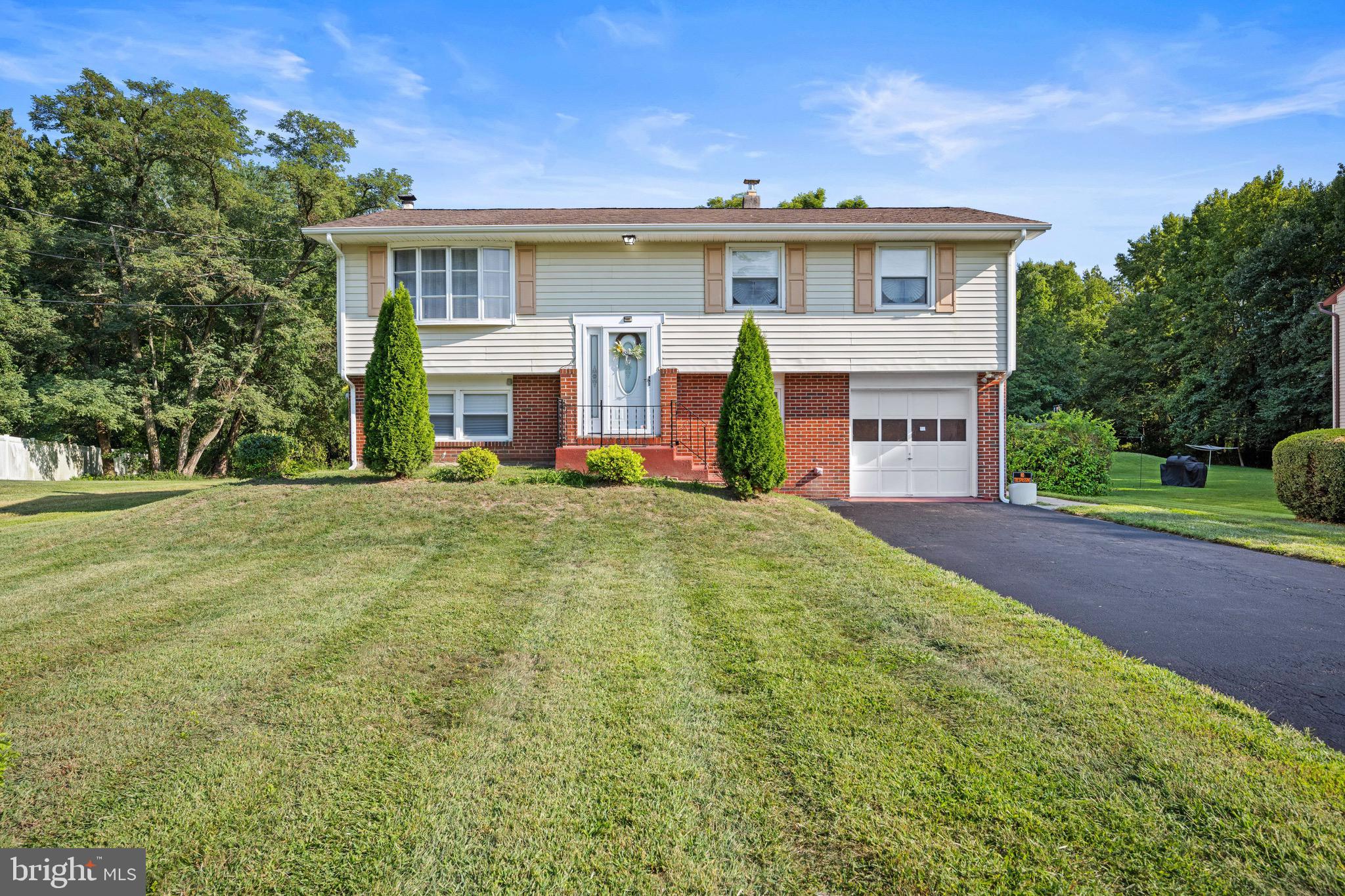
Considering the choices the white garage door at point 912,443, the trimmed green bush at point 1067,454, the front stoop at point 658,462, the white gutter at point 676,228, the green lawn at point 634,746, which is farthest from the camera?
the trimmed green bush at point 1067,454

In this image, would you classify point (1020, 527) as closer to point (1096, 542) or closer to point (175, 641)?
point (1096, 542)

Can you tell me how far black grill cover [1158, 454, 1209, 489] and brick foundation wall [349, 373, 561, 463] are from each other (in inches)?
670

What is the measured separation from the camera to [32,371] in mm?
23031

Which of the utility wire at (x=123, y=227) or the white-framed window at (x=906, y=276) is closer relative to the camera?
the white-framed window at (x=906, y=276)

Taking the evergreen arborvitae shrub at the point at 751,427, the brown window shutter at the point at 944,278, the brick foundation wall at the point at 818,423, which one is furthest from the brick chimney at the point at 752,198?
the evergreen arborvitae shrub at the point at 751,427

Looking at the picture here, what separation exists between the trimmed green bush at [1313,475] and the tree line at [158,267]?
91.4ft

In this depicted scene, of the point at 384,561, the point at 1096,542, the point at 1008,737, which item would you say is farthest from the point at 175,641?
the point at 1096,542

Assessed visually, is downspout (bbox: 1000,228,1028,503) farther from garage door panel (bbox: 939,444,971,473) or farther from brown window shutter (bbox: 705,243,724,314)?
brown window shutter (bbox: 705,243,724,314)

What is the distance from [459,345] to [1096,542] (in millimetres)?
10976

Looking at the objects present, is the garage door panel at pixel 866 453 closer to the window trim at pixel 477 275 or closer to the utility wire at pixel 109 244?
the window trim at pixel 477 275

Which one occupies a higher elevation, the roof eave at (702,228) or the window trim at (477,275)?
the roof eave at (702,228)

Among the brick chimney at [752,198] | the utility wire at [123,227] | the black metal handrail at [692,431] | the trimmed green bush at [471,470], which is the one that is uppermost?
the utility wire at [123,227]

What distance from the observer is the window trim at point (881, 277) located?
42.9 ft

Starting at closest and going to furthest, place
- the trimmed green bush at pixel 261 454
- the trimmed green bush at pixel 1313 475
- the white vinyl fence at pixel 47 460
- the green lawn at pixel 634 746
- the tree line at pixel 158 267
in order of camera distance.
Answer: the green lawn at pixel 634 746 → the trimmed green bush at pixel 1313 475 → the trimmed green bush at pixel 261 454 → the white vinyl fence at pixel 47 460 → the tree line at pixel 158 267
